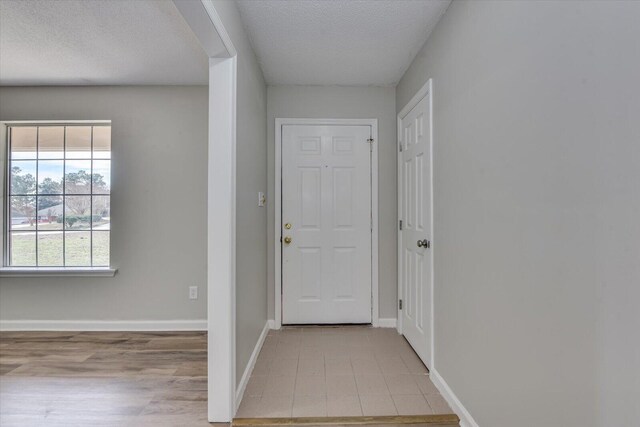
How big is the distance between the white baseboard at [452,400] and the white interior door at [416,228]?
15 centimetres

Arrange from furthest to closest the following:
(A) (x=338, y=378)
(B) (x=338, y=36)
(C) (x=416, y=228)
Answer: (C) (x=416, y=228) → (B) (x=338, y=36) → (A) (x=338, y=378)

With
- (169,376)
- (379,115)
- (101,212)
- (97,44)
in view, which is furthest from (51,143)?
(379,115)

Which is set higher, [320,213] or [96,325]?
[320,213]

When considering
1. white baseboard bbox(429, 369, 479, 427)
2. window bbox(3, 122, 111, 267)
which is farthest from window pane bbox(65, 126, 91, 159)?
white baseboard bbox(429, 369, 479, 427)

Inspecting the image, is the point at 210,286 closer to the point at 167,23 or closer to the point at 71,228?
the point at 167,23

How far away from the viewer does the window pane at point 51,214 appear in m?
3.25

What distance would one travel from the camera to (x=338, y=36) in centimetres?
233

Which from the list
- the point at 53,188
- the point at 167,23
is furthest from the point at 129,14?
the point at 53,188

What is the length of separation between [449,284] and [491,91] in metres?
1.09

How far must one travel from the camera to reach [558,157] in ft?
3.59

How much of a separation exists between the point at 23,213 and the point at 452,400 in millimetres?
4106

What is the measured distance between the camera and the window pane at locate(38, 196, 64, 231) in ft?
10.6

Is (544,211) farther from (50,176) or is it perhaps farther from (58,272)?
(50,176)

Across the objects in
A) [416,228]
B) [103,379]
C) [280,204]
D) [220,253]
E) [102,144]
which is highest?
[102,144]
